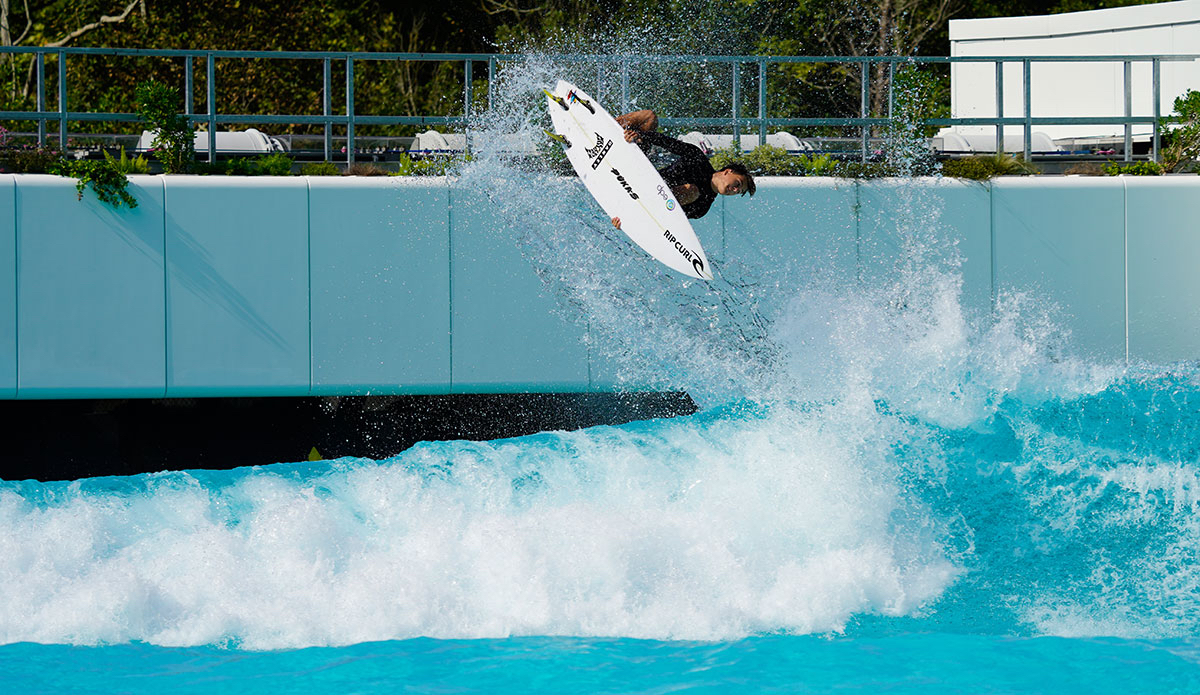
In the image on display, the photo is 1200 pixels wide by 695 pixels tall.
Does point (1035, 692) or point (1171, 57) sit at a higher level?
point (1171, 57)

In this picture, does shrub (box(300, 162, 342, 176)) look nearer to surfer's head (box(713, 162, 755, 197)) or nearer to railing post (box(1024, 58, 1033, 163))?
surfer's head (box(713, 162, 755, 197))

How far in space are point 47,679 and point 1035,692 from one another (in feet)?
18.9

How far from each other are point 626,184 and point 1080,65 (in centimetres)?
877

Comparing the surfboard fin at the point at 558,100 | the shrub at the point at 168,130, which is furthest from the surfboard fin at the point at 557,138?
the shrub at the point at 168,130

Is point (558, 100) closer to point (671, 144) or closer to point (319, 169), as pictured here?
point (671, 144)

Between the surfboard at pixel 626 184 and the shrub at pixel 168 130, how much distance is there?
3.44 meters

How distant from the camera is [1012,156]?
42.0ft

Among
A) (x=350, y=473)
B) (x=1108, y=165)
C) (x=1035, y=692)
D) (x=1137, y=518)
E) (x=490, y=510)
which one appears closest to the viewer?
(x=1035, y=692)

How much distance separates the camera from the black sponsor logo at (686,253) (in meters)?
9.95

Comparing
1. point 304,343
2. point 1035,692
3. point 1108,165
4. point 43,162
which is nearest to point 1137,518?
point 1035,692

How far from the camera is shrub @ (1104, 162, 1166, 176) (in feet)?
40.2

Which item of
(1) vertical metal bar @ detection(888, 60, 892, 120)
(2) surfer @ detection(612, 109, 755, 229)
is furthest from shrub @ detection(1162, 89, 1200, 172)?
(2) surfer @ detection(612, 109, 755, 229)

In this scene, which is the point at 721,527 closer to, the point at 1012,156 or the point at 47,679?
the point at 47,679

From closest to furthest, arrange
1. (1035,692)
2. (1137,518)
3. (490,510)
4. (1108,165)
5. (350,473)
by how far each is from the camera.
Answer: (1035,692) → (1137,518) → (490,510) → (350,473) → (1108,165)
